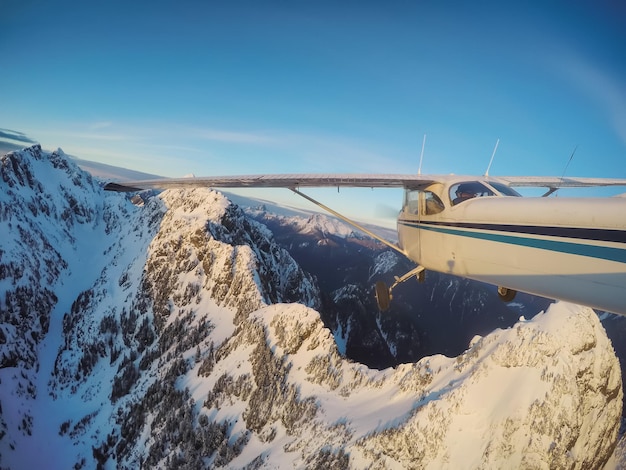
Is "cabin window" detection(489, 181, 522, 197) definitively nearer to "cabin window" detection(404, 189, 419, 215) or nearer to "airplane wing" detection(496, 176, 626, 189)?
"cabin window" detection(404, 189, 419, 215)

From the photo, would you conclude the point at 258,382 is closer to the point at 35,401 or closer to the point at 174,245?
the point at 174,245

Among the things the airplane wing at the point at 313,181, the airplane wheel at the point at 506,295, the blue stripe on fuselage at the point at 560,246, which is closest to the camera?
the blue stripe on fuselage at the point at 560,246

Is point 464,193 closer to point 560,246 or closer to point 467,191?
point 467,191

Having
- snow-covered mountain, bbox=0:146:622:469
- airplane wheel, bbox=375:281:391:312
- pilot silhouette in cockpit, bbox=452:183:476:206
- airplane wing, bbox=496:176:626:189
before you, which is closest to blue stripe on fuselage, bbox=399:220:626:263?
pilot silhouette in cockpit, bbox=452:183:476:206

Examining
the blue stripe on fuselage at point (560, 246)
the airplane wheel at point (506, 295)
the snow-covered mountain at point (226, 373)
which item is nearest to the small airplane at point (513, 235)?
the blue stripe on fuselage at point (560, 246)

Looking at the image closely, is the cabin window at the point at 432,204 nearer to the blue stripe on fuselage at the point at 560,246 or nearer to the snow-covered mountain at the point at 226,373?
the blue stripe on fuselage at the point at 560,246

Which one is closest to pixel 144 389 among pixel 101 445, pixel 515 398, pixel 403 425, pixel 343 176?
pixel 101 445
